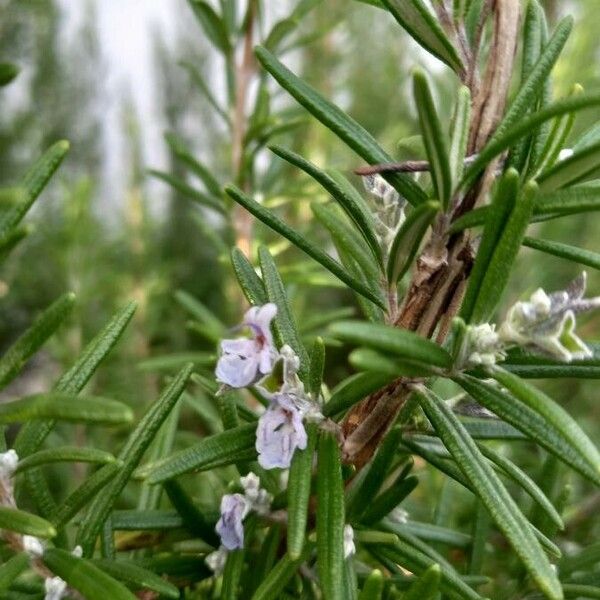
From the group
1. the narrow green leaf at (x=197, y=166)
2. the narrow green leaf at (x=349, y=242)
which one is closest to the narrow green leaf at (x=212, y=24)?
the narrow green leaf at (x=197, y=166)

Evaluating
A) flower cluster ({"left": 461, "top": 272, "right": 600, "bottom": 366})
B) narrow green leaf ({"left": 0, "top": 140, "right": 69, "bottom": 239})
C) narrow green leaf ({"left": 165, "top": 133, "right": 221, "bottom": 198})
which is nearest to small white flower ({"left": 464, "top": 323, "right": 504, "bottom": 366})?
flower cluster ({"left": 461, "top": 272, "right": 600, "bottom": 366})

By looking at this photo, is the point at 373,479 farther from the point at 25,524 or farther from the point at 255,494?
the point at 25,524

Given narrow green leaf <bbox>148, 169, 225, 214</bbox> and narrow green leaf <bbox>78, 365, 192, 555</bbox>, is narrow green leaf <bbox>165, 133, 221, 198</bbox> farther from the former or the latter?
narrow green leaf <bbox>78, 365, 192, 555</bbox>

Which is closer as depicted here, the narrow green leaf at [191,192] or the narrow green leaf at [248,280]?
the narrow green leaf at [248,280]

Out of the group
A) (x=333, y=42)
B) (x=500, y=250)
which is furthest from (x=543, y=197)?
(x=333, y=42)

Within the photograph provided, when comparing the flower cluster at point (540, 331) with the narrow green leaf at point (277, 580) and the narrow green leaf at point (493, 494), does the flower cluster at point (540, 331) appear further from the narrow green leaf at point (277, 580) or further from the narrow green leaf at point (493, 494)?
the narrow green leaf at point (277, 580)

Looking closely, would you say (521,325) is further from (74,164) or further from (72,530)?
(74,164)

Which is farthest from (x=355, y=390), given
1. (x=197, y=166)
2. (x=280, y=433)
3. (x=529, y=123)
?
(x=197, y=166)
